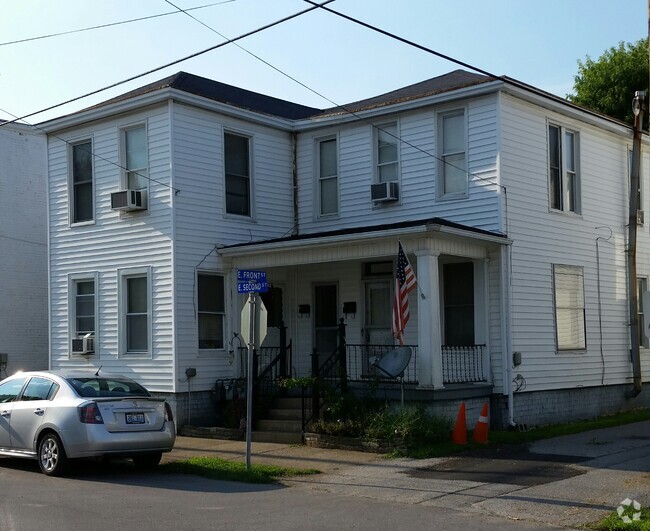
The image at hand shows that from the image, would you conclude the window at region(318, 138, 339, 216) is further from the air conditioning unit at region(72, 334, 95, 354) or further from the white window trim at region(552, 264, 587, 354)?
the air conditioning unit at region(72, 334, 95, 354)

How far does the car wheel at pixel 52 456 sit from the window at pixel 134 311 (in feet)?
19.6

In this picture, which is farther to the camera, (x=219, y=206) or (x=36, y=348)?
(x=36, y=348)

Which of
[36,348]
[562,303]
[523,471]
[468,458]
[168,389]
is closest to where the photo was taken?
[523,471]

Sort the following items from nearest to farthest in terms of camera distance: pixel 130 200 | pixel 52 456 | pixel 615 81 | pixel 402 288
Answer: pixel 52 456 < pixel 402 288 < pixel 130 200 < pixel 615 81

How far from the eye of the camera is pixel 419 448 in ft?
46.5

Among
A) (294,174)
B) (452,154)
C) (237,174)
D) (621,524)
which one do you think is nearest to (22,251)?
(237,174)

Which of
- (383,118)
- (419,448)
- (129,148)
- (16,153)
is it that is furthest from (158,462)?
(16,153)

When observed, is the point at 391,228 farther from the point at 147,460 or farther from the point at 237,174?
the point at 147,460

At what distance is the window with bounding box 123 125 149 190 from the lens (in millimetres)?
18594

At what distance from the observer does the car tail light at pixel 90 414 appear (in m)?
12.0

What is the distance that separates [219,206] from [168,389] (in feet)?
13.0

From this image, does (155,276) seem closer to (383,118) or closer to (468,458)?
(383,118)

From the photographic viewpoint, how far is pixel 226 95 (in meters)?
Result: 20.5

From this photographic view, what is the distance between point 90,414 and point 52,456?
901mm
